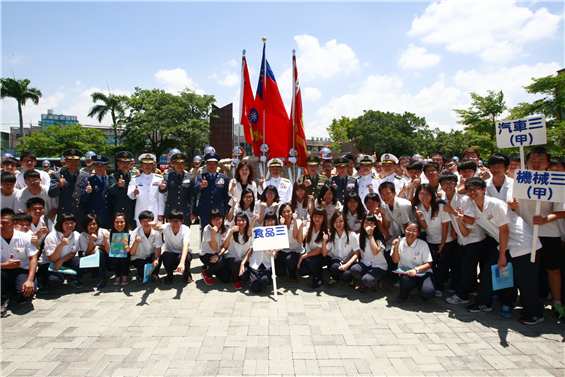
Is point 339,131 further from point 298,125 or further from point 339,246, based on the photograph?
point 339,246

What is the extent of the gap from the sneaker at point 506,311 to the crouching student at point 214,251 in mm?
3911

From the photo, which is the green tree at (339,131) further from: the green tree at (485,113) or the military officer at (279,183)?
the military officer at (279,183)

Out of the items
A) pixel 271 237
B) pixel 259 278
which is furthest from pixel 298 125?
pixel 259 278

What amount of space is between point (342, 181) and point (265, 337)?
139 inches

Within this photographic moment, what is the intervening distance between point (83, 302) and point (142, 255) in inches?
41.4

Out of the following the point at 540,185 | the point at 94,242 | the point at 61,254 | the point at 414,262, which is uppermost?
the point at 540,185

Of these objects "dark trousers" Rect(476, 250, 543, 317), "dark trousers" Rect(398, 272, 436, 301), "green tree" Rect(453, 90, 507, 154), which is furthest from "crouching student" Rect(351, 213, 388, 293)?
"green tree" Rect(453, 90, 507, 154)

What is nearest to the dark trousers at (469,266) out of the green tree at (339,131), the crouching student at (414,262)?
the crouching student at (414,262)

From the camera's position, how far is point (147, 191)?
19.0 feet

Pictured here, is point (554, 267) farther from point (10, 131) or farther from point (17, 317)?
point (10, 131)

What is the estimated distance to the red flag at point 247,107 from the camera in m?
8.55

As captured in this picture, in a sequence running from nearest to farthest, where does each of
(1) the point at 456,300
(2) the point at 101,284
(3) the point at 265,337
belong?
1. (3) the point at 265,337
2. (1) the point at 456,300
3. (2) the point at 101,284

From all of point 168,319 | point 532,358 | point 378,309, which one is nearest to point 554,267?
point 532,358

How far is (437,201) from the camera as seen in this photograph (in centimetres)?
470
